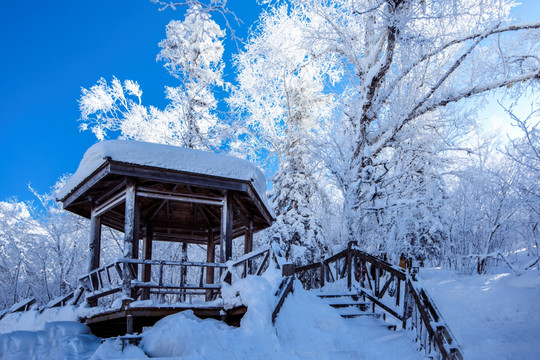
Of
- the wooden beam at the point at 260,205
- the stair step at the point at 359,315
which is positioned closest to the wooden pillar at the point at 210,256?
the wooden beam at the point at 260,205

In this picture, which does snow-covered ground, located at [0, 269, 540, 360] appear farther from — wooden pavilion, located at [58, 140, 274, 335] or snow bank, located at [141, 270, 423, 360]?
wooden pavilion, located at [58, 140, 274, 335]

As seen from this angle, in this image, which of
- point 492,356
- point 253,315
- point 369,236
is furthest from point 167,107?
point 492,356

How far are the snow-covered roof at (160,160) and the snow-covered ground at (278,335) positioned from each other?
2.62 m

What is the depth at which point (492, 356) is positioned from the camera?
5945mm

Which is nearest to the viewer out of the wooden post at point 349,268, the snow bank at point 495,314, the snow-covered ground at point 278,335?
the snow-covered ground at point 278,335

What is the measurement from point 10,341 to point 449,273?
54.7 feet

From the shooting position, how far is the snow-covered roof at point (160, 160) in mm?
7836

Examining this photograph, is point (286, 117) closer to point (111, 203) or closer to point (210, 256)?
point (210, 256)

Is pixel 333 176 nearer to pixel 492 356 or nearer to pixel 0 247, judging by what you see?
pixel 492 356

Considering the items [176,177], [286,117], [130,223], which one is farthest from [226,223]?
[286,117]

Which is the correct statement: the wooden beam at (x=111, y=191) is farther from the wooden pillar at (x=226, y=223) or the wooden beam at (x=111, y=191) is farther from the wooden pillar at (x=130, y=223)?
the wooden pillar at (x=226, y=223)

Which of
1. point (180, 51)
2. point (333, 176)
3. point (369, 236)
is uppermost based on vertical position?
point (180, 51)

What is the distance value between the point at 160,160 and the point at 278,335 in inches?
169

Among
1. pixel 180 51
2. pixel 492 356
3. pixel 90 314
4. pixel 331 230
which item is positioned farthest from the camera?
pixel 180 51
